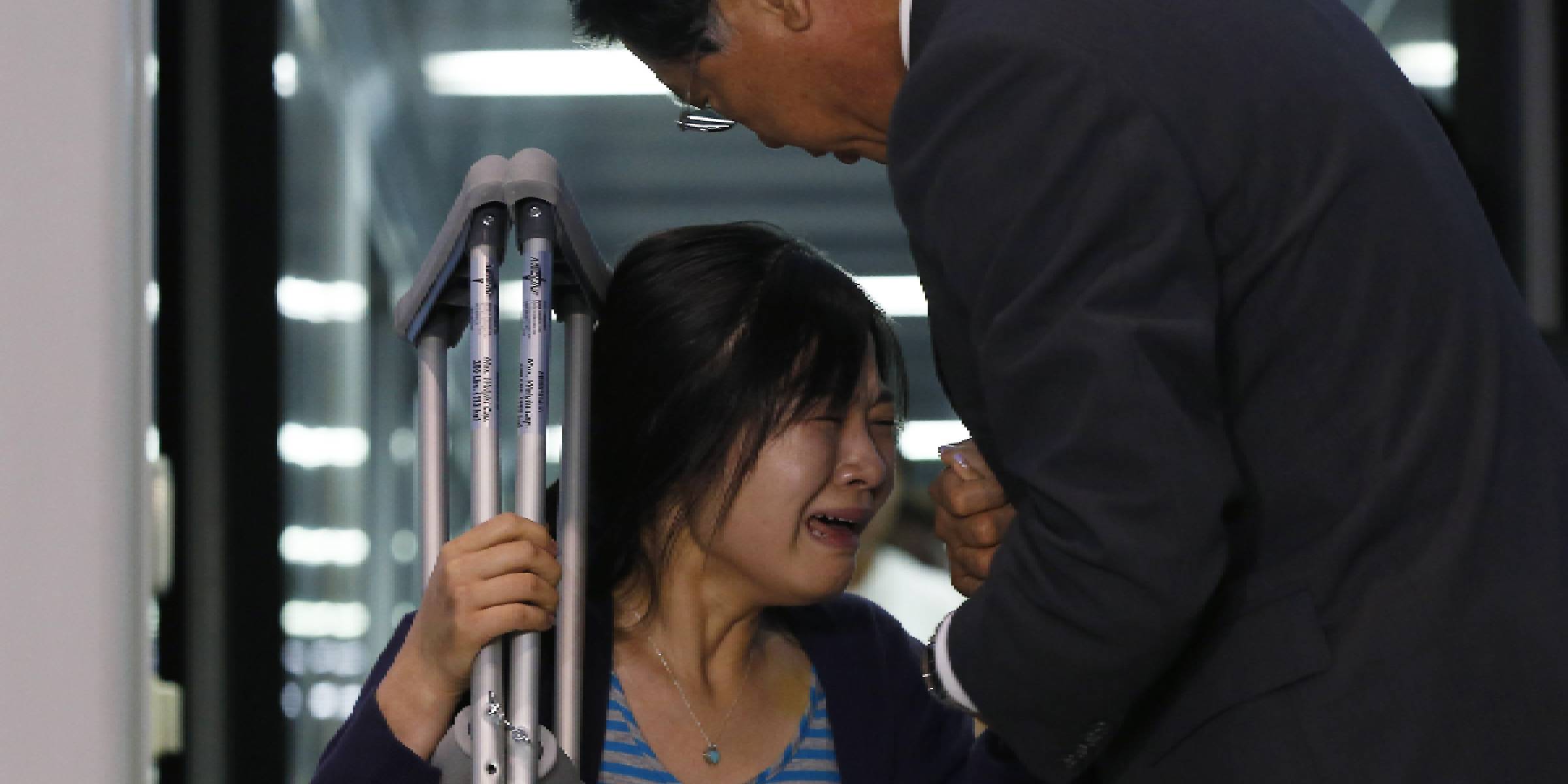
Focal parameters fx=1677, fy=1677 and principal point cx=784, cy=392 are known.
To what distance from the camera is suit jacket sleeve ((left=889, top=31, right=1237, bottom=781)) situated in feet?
2.88

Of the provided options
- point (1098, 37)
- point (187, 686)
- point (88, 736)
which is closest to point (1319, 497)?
point (1098, 37)

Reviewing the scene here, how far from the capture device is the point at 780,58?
1.17 m

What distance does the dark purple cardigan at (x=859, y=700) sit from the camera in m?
1.44

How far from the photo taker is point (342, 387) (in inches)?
119

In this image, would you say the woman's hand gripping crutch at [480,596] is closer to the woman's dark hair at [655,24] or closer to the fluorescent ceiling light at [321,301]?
the woman's dark hair at [655,24]

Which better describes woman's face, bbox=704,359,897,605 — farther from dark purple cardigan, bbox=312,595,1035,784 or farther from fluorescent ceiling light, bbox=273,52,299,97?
fluorescent ceiling light, bbox=273,52,299,97

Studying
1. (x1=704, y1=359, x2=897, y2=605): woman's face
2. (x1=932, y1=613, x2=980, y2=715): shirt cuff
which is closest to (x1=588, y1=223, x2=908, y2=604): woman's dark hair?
(x1=704, y1=359, x2=897, y2=605): woman's face

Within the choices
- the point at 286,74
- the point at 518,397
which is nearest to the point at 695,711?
the point at 518,397

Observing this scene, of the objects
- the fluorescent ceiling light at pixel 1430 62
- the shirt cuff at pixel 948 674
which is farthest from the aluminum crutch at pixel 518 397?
the fluorescent ceiling light at pixel 1430 62

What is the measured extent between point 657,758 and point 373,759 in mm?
301

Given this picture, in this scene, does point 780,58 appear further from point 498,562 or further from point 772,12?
point 498,562

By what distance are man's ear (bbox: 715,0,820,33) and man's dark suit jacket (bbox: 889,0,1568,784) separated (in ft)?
0.54

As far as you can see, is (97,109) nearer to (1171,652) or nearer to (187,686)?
(187,686)

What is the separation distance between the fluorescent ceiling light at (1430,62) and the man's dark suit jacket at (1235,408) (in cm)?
162
